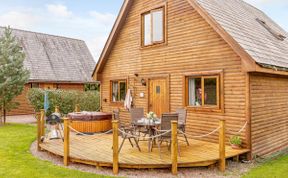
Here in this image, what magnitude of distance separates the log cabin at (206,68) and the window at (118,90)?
0.33 metres

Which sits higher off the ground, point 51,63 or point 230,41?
point 51,63

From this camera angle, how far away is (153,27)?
38.9 ft

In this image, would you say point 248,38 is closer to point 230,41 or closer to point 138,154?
point 230,41

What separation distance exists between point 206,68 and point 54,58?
1854 cm

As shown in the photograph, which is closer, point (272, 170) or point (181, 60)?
point (272, 170)

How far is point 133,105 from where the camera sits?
1273 cm

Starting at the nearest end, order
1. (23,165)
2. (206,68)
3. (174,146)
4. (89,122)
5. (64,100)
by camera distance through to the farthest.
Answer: (174,146) < (23,165) < (206,68) < (89,122) < (64,100)

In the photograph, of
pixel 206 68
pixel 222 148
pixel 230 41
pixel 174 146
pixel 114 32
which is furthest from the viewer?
pixel 114 32

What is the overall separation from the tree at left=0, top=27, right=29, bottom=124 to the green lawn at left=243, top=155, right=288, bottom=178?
1332 centimetres

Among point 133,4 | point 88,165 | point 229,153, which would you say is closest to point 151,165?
point 88,165


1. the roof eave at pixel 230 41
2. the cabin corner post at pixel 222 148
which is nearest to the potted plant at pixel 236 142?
the cabin corner post at pixel 222 148

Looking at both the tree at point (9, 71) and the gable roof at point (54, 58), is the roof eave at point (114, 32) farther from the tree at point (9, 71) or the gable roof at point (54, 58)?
the gable roof at point (54, 58)

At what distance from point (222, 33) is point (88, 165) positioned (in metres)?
5.74

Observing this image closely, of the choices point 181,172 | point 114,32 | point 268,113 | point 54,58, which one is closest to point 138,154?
point 181,172
